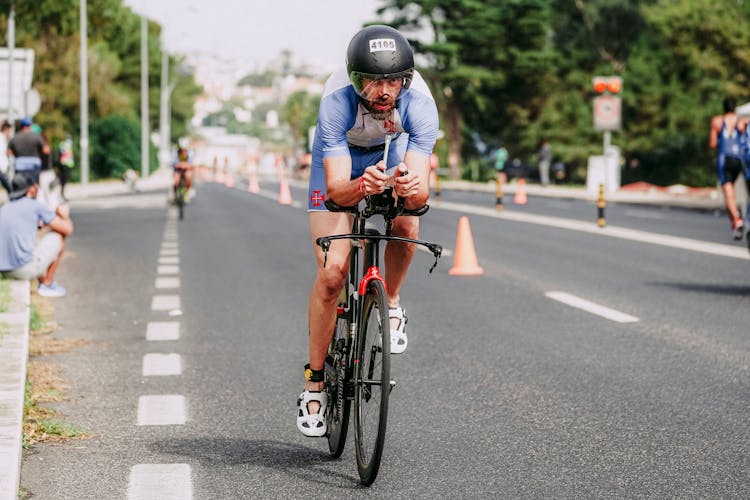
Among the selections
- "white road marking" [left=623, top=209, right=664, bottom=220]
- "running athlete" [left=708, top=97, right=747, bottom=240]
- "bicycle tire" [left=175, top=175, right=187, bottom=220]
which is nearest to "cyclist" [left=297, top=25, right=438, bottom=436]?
"running athlete" [left=708, top=97, right=747, bottom=240]

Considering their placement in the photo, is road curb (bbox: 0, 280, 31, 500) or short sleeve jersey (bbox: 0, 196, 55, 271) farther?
short sleeve jersey (bbox: 0, 196, 55, 271)

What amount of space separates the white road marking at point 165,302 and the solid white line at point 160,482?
603 centimetres

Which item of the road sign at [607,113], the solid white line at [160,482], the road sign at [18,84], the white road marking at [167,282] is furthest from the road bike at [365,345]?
the road sign at [607,113]

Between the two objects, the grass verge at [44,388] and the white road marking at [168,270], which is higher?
the grass verge at [44,388]

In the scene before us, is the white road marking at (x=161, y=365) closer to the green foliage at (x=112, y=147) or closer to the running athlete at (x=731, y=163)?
the running athlete at (x=731, y=163)

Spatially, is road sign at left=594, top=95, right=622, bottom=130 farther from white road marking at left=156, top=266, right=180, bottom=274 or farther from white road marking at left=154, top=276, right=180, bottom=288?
white road marking at left=154, top=276, right=180, bottom=288

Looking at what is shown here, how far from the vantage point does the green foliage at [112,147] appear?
67.2m

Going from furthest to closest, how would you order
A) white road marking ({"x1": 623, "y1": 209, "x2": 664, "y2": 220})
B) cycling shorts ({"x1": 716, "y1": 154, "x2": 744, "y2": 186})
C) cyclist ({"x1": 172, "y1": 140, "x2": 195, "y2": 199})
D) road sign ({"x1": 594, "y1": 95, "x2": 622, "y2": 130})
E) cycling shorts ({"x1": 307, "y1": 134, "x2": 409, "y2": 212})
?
road sign ({"x1": 594, "y1": 95, "x2": 622, "y2": 130})
white road marking ({"x1": 623, "y1": 209, "x2": 664, "y2": 220})
cyclist ({"x1": 172, "y1": 140, "x2": 195, "y2": 199})
cycling shorts ({"x1": 716, "y1": 154, "x2": 744, "y2": 186})
cycling shorts ({"x1": 307, "y1": 134, "x2": 409, "y2": 212})

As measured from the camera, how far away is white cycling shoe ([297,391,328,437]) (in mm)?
5703

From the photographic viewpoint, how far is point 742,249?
18516 mm

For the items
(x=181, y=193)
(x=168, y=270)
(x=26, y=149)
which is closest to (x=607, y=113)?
(x=181, y=193)

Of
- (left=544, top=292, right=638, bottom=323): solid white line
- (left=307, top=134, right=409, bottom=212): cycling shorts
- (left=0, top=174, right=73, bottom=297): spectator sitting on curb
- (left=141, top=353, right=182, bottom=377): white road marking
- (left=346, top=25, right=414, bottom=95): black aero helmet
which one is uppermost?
(left=346, top=25, right=414, bottom=95): black aero helmet

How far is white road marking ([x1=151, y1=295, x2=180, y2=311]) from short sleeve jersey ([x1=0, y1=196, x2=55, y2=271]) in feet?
3.77

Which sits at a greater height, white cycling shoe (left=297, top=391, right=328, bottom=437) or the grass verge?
white cycling shoe (left=297, top=391, right=328, bottom=437)
